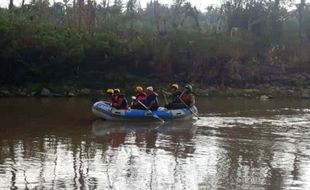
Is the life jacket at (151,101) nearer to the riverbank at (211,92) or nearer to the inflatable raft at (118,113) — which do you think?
the inflatable raft at (118,113)

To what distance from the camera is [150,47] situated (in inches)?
1458

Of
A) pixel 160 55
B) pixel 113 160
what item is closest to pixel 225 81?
pixel 160 55

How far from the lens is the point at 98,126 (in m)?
18.3

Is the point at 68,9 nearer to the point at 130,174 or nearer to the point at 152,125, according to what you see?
the point at 152,125

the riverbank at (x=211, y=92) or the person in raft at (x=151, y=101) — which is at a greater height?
the person in raft at (x=151, y=101)

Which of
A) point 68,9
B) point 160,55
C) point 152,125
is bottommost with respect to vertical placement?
point 152,125

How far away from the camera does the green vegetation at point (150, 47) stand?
3341cm

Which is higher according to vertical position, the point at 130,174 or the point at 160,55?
the point at 160,55

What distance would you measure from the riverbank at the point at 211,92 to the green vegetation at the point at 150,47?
970 millimetres

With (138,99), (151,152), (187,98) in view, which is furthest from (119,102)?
(151,152)

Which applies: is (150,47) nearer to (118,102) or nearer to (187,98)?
(187,98)

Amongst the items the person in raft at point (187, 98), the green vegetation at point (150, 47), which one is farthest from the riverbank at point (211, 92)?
the person in raft at point (187, 98)

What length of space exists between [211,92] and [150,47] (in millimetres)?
5166

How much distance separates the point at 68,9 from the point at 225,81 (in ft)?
54.5
